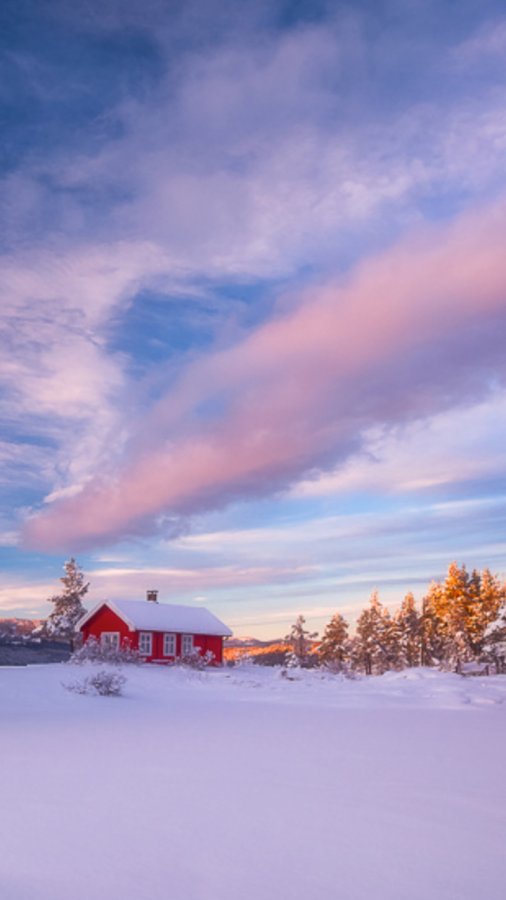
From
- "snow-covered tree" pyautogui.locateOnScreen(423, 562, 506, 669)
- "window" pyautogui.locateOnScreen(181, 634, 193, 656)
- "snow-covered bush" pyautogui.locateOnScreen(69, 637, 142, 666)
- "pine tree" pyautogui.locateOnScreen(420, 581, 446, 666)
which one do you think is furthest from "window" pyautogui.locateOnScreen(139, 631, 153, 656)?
"pine tree" pyautogui.locateOnScreen(420, 581, 446, 666)

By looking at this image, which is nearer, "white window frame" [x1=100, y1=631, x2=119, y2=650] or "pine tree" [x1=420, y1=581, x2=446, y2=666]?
"white window frame" [x1=100, y1=631, x2=119, y2=650]

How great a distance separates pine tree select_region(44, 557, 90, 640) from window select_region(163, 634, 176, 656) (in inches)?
356

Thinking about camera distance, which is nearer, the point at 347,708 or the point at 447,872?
the point at 447,872

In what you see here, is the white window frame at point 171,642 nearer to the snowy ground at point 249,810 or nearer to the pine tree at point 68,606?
the pine tree at point 68,606

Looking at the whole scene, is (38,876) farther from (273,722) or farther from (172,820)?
(273,722)

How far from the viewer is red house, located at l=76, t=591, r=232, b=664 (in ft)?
141

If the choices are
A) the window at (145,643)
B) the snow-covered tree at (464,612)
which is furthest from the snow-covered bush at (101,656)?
the snow-covered tree at (464,612)

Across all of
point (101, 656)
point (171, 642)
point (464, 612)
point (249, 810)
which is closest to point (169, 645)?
point (171, 642)

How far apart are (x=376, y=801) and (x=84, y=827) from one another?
252 cm

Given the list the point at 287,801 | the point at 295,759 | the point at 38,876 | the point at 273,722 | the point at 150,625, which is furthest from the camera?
the point at 150,625

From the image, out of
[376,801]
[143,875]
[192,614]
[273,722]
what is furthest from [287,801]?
[192,614]

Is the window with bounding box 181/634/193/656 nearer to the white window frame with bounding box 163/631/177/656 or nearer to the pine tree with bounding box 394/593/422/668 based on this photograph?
the white window frame with bounding box 163/631/177/656

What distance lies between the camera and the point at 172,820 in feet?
17.3

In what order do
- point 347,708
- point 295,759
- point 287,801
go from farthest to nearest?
point 347,708 < point 295,759 < point 287,801
